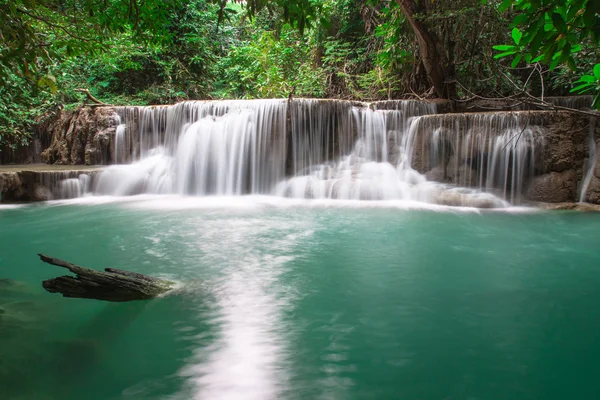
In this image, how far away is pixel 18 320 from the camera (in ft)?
11.5

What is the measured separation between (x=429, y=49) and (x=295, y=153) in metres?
4.04

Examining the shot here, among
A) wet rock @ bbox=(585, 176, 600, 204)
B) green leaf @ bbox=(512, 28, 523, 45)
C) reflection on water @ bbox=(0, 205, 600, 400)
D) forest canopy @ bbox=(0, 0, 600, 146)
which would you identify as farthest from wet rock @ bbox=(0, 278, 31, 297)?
wet rock @ bbox=(585, 176, 600, 204)

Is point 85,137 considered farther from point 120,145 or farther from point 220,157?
point 220,157

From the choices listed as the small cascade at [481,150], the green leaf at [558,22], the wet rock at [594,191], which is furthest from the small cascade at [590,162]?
the green leaf at [558,22]

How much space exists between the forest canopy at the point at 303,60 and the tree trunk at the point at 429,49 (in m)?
0.03

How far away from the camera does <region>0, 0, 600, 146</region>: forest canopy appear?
829cm

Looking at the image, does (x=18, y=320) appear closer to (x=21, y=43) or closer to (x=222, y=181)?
(x=21, y=43)

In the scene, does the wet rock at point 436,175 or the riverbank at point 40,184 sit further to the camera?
the wet rock at point 436,175

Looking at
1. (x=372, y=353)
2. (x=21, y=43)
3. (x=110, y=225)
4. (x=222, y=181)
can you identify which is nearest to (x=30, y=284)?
(x=21, y=43)

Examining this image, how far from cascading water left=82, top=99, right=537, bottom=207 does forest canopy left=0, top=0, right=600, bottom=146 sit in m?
1.49

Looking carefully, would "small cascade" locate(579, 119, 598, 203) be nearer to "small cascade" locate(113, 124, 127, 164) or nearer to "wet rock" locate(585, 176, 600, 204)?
"wet rock" locate(585, 176, 600, 204)

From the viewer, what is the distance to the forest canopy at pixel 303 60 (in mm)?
8289

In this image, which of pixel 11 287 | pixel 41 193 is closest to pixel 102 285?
pixel 11 287

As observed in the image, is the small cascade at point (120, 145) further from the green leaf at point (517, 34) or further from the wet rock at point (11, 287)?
the green leaf at point (517, 34)
